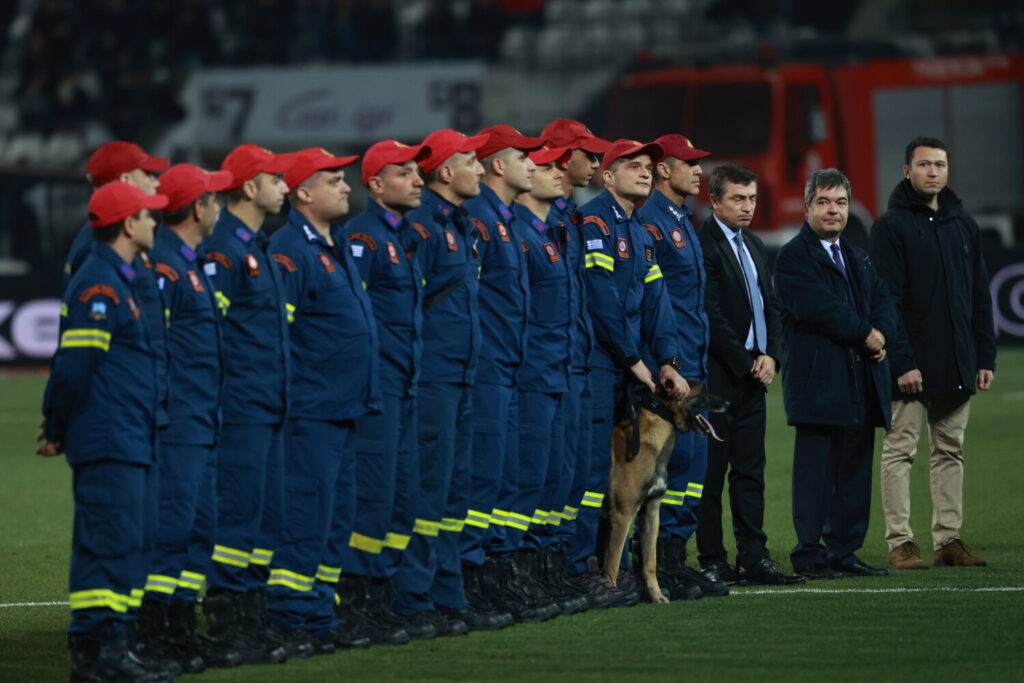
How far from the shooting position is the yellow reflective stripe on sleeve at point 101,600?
755 centimetres

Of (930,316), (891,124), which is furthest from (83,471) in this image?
(891,124)

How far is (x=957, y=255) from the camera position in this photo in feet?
37.3

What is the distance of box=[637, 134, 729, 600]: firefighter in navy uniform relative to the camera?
33.4ft

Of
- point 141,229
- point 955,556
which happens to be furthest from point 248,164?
point 955,556

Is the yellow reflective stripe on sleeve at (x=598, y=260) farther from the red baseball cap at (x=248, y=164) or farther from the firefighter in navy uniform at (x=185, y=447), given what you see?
the firefighter in navy uniform at (x=185, y=447)

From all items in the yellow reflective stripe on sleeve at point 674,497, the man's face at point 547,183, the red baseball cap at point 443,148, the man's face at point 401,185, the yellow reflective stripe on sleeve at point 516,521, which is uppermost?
the red baseball cap at point 443,148

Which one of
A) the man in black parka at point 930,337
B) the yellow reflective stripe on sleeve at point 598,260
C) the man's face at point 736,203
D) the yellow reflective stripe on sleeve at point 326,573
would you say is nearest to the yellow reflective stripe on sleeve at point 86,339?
the yellow reflective stripe on sleeve at point 326,573

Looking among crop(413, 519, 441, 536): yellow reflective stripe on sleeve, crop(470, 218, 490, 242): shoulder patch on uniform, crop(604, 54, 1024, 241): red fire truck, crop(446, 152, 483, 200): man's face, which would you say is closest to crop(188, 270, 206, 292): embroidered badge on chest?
crop(413, 519, 441, 536): yellow reflective stripe on sleeve

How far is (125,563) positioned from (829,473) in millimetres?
4681

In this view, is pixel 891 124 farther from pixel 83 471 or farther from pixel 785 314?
pixel 83 471

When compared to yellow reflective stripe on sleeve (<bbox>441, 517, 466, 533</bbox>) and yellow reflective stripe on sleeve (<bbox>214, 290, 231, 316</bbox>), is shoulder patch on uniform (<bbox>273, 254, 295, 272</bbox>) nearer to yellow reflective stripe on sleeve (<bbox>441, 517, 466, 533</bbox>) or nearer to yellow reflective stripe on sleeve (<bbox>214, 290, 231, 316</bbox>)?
yellow reflective stripe on sleeve (<bbox>214, 290, 231, 316</bbox>)

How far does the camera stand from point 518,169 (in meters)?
9.65

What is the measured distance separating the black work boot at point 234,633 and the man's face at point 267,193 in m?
1.66

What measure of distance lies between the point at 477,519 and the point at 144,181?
88.7 inches
